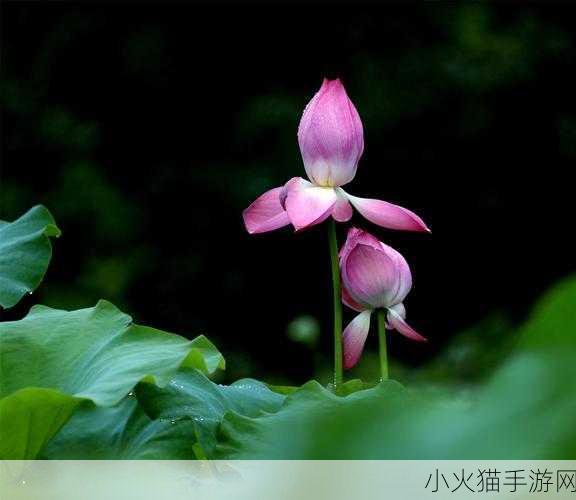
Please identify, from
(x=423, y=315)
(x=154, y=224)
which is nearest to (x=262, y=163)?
(x=154, y=224)

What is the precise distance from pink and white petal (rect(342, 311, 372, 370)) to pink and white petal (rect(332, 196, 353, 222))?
A: 68 mm

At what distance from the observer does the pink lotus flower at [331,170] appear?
2.22ft

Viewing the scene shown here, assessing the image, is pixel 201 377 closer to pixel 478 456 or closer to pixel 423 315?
pixel 478 456

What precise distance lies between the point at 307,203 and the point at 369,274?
→ 2.3 inches

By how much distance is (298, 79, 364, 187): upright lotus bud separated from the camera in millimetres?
687

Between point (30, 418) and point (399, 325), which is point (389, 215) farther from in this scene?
point (30, 418)

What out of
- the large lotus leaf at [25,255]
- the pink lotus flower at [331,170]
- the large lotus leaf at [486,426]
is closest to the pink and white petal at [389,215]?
the pink lotus flower at [331,170]

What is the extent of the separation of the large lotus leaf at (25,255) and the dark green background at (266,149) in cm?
274

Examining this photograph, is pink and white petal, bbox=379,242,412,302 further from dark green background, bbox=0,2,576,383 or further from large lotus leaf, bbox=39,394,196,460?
dark green background, bbox=0,2,576,383

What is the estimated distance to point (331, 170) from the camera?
692mm

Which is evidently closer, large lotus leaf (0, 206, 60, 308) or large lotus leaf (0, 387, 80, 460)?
Answer: large lotus leaf (0, 387, 80, 460)

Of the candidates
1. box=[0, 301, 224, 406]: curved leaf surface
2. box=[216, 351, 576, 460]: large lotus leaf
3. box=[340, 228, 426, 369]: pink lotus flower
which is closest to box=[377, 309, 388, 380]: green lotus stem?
box=[340, 228, 426, 369]: pink lotus flower

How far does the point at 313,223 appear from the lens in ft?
2.08

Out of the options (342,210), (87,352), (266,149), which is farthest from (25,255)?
(266,149)
